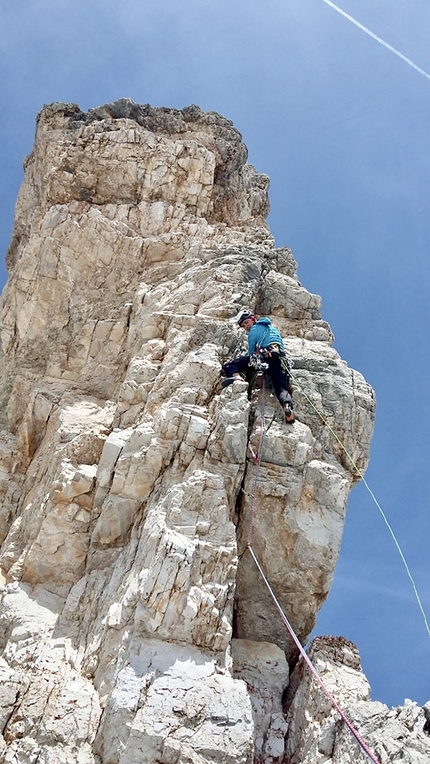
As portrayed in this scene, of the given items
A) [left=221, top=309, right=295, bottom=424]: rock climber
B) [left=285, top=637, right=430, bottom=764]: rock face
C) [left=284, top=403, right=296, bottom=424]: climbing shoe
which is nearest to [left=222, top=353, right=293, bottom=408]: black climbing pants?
[left=221, top=309, right=295, bottom=424]: rock climber

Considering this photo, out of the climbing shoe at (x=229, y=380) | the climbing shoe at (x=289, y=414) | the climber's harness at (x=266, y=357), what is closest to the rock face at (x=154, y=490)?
the climbing shoe at (x=289, y=414)

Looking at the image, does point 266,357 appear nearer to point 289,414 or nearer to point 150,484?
point 289,414

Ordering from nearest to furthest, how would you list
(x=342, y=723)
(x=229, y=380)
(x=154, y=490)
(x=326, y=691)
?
(x=342, y=723) → (x=326, y=691) → (x=154, y=490) → (x=229, y=380)

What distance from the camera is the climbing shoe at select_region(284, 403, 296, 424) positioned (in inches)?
416

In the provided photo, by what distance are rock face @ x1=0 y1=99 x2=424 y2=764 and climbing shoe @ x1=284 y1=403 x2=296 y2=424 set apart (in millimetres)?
152

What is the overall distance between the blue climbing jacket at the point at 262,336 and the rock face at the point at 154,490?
1.68ft

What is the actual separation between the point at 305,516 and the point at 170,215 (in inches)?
492

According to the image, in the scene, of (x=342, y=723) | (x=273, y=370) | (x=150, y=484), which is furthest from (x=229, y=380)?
(x=342, y=723)

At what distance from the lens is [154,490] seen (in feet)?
33.1

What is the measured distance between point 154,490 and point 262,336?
411cm

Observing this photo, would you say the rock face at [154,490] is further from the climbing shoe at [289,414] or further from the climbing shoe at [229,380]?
the climbing shoe at [229,380]

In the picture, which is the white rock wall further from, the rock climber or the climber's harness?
the climber's harness

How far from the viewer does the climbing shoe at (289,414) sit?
1055 cm

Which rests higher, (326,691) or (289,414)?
(289,414)
